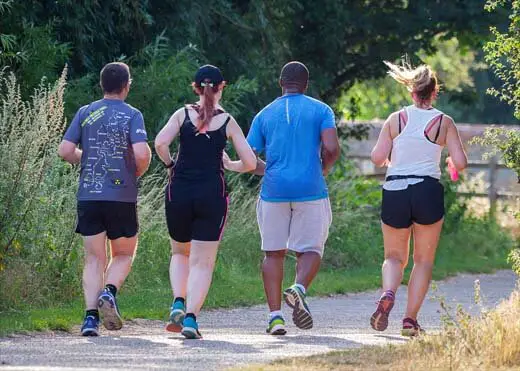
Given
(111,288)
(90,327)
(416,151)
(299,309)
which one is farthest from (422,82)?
(90,327)

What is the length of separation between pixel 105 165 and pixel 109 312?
3.43 ft

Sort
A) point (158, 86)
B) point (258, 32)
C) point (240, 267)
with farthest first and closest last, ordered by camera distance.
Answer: point (258, 32)
point (158, 86)
point (240, 267)

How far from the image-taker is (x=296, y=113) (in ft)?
34.0

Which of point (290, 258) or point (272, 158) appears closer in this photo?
point (272, 158)

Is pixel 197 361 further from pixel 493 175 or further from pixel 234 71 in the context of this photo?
pixel 493 175

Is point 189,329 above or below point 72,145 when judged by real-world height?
below

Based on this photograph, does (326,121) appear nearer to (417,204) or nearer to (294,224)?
(294,224)

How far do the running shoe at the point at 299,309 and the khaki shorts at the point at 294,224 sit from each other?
550 millimetres

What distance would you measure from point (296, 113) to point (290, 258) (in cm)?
822

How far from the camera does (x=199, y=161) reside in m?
9.81

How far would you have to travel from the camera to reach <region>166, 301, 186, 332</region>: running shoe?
9.85 meters

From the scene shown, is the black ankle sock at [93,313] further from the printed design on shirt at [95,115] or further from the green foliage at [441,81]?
the green foliage at [441,81]

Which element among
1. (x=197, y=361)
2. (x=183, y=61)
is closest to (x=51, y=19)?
(x=183, y=61)

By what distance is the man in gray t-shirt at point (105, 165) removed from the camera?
32.7 ft
